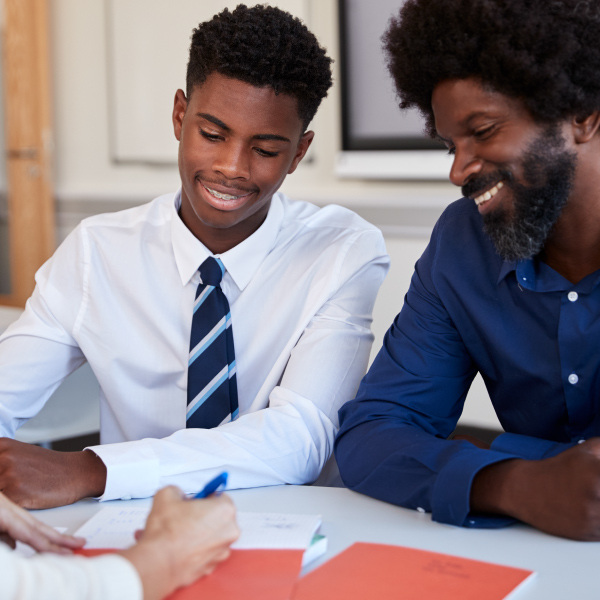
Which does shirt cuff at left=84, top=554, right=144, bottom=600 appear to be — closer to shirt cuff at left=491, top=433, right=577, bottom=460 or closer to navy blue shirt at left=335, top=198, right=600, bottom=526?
navy blue shirt at left=335, top=198, right=600, bottom=526

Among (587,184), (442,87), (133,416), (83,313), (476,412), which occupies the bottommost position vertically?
(476,412)

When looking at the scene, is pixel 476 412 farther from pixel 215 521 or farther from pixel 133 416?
pixel 215 521

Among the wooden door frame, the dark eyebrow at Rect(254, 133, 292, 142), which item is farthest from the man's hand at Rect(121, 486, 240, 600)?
the wooden door frame

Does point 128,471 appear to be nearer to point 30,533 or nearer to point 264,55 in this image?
point 30,533

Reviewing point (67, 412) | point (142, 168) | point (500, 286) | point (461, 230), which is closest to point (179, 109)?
point (461, 230)

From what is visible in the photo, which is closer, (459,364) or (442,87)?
(442,87)

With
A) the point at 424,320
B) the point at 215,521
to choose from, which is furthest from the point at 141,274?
the point at 215,521

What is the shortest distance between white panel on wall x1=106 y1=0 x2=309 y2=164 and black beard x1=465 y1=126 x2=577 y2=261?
2.94 meters

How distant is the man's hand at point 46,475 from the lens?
114 centimetres

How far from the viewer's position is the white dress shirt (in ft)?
5.20

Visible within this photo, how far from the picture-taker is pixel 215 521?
906 mm

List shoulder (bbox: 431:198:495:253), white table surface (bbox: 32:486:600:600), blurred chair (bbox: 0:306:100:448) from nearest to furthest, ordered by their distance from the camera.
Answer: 1. white table surface (bbox: 32:486:600:600)
2. shoulder (bbox: 431:198:495:253)
3. blurred chair (bbox: 0:306:100:448)

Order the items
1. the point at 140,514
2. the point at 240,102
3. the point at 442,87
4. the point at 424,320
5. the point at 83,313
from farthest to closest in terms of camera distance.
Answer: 1. the point at 83,313
2. the point at 240,102
3. the point at 424,320
4. the point at 442,87
5. the point at 140,514

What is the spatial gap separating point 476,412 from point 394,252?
2.37 ft
